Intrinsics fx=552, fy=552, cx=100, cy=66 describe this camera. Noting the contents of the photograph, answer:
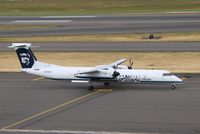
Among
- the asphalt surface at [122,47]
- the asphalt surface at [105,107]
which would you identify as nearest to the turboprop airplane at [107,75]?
the asphalt surface at [105,107]

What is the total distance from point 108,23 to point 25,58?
53455 millimetres

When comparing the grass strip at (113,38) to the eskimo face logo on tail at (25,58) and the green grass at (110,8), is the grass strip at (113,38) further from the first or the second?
the green grass at (110,8)

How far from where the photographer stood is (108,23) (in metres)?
111

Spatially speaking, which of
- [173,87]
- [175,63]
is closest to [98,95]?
[173,87]

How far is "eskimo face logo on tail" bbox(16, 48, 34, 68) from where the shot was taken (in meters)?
58.5

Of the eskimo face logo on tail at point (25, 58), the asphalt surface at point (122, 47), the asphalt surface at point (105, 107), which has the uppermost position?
the asphalt surface at point (122, 47)

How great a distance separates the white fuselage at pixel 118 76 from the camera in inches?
2181

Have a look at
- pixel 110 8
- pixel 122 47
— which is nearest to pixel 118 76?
pixel 122 47

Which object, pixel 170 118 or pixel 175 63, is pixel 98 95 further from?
pixel 175 63

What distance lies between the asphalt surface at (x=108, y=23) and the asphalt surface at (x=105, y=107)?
38.5 m

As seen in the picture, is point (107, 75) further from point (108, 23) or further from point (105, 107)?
point (108, 23)

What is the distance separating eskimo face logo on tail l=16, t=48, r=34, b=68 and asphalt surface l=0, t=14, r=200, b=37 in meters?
40.6

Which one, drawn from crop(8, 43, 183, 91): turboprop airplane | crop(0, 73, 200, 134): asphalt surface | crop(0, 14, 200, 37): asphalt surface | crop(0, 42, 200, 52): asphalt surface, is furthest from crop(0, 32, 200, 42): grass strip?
crop(8, 43, 183, 91): turboprop airplane

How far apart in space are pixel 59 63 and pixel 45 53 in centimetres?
839
